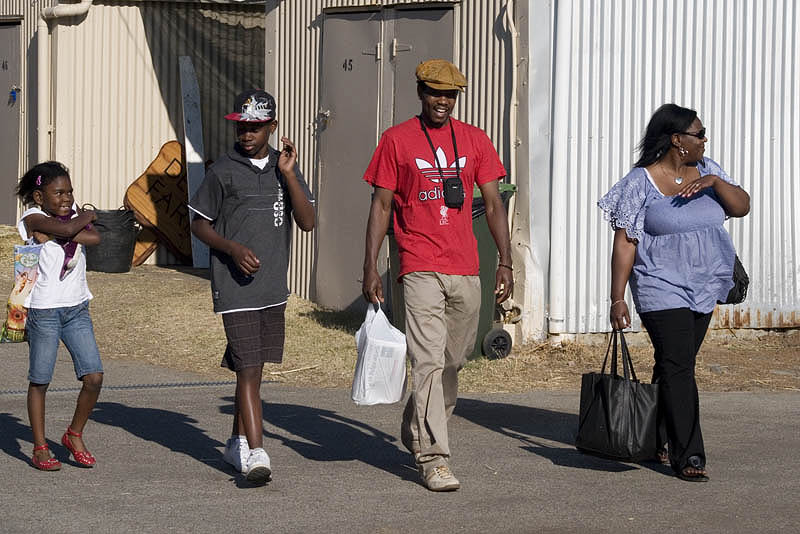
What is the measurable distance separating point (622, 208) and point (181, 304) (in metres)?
7.47

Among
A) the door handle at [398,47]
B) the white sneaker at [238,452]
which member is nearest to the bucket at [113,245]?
the door handle at [398,47]

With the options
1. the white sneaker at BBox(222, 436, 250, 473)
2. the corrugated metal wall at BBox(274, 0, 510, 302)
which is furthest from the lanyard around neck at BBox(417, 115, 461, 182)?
the corrugated metal wall at BBox(274, 0, 510, 302)

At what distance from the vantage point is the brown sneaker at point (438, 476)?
6422mm

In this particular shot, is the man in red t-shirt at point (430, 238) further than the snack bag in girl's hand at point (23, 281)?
No

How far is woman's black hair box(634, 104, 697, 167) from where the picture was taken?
673 centimetres

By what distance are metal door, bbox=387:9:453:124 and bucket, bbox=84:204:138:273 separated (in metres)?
4.50

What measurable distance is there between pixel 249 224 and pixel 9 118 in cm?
1220

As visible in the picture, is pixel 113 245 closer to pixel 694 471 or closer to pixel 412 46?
pixel 412 46

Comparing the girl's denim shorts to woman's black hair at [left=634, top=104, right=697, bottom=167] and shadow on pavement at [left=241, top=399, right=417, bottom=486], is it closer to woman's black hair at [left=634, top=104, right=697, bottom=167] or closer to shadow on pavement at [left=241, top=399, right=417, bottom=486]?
shadow on pavement at [left=241, top=399, right=417, bottom=486]

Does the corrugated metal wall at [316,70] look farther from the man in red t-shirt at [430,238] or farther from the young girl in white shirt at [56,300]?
the young girl in white shirt at [56,300]

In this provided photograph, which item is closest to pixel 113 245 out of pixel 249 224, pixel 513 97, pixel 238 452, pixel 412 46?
pixel 412 46

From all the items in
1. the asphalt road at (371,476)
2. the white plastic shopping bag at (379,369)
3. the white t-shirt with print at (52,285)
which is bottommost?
the asphalt road at (371,476)

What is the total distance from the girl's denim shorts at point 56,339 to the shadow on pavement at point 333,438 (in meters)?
1.31

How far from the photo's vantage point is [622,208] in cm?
678
